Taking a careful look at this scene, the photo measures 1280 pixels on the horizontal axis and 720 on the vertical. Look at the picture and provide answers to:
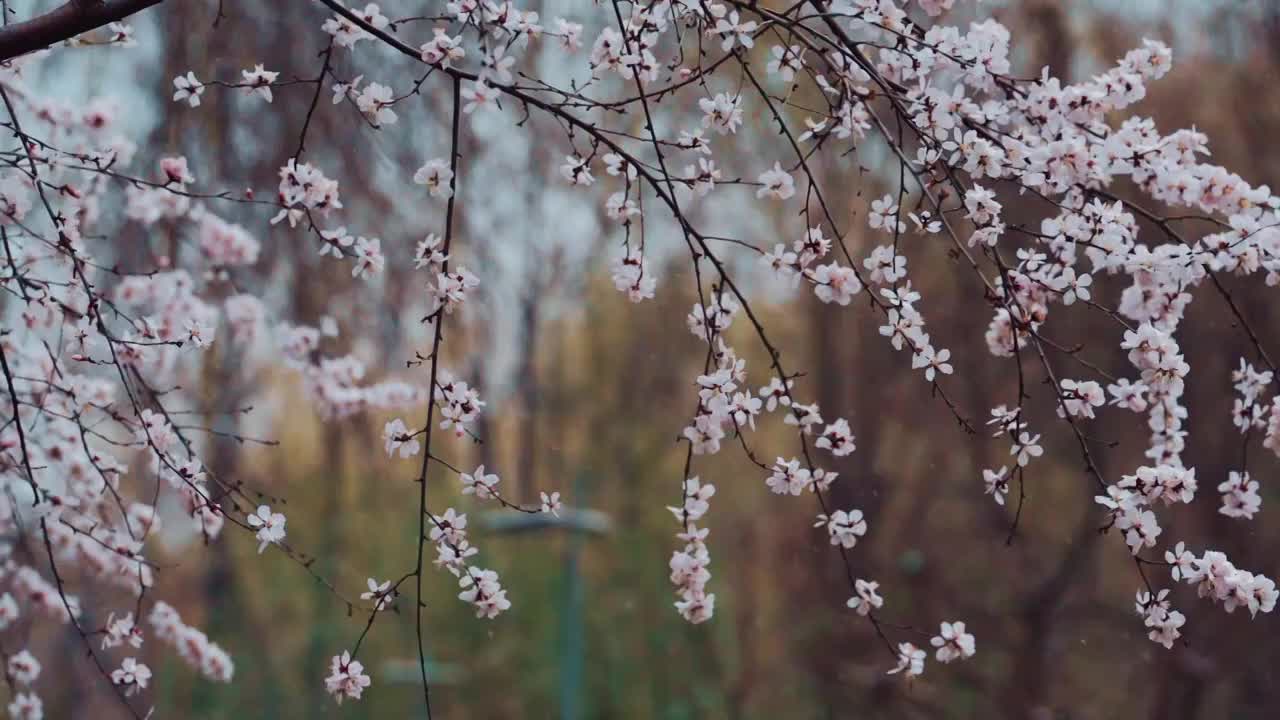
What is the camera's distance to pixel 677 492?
7.19 meters

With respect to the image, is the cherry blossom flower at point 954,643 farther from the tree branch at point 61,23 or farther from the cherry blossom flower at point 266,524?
the tree branch at point 61,23

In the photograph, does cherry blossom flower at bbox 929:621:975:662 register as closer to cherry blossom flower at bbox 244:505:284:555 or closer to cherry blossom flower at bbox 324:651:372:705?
cherry blossom flower at bbox 324:651:372:705

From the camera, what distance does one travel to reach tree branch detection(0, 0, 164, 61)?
5.53 ft

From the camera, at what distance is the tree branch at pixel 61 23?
169 centimetres

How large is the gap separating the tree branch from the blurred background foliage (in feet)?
7.39

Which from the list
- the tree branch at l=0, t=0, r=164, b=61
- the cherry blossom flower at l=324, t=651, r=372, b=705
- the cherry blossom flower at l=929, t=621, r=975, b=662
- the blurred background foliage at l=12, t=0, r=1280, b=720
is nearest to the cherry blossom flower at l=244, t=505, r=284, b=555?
the cherry blossom flower at l=324, t=651, r=372, b=705

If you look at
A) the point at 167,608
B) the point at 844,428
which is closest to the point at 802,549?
the point at 167,608

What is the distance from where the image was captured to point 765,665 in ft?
21.9

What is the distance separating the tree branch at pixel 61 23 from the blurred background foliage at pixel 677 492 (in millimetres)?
2251

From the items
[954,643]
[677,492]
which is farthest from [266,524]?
[677,492]

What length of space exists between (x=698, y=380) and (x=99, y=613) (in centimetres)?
464

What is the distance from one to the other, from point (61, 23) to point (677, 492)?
570cm

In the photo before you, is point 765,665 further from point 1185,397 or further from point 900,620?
point 1185,397

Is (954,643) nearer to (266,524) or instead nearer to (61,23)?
(266,524)
